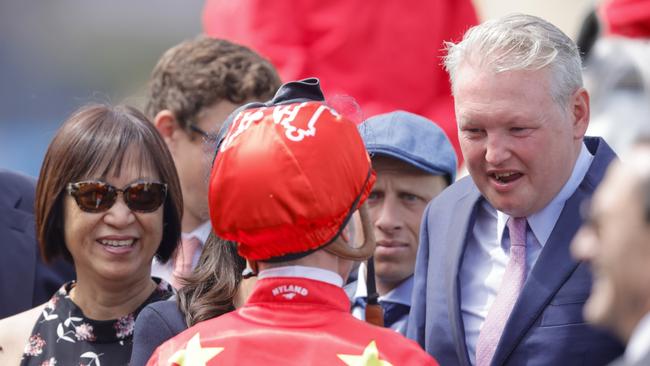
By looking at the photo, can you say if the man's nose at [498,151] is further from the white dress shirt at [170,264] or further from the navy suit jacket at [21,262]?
the navy suit jacket at [21,262]

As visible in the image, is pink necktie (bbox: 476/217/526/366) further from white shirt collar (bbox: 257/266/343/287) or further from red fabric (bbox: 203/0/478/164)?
red fabric (bbox: 203/0/478/164)

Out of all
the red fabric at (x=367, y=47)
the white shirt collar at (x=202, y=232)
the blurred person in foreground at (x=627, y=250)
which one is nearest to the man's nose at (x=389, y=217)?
the white shirt collar at (x=202, y=232)

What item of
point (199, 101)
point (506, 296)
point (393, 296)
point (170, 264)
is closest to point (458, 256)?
point (506, 296)

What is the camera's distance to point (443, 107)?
6504 millimetres

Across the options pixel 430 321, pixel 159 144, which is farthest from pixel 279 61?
pixel 430 321

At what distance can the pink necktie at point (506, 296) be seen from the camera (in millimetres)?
3564

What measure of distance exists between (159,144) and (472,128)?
1167 millimetres

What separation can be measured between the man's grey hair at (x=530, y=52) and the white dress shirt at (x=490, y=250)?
9.6 inches

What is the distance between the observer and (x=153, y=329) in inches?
138

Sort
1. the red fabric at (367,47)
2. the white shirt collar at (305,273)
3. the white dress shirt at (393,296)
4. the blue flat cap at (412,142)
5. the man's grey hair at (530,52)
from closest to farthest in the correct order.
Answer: the white shirt collar at (305,273) < the man's grey hair at (530,52) < the white dress shirt at (393,296) < the blue flat cap at (412,142) < the red fabric at (367,47)

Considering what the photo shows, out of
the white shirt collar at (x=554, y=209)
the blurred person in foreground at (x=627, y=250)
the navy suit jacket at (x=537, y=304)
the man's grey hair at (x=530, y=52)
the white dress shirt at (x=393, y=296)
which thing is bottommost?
the white dress shirt at (x=393, y=296)

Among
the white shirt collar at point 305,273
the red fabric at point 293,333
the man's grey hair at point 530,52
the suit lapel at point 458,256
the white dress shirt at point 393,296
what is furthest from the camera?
the white dress shirt at point 393,296

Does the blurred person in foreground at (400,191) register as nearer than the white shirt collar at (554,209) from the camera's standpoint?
No

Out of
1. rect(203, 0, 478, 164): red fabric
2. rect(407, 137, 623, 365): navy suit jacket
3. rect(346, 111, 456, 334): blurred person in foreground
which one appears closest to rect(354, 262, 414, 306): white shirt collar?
rect(346, 111, 456, 334): blurred person in foreground
